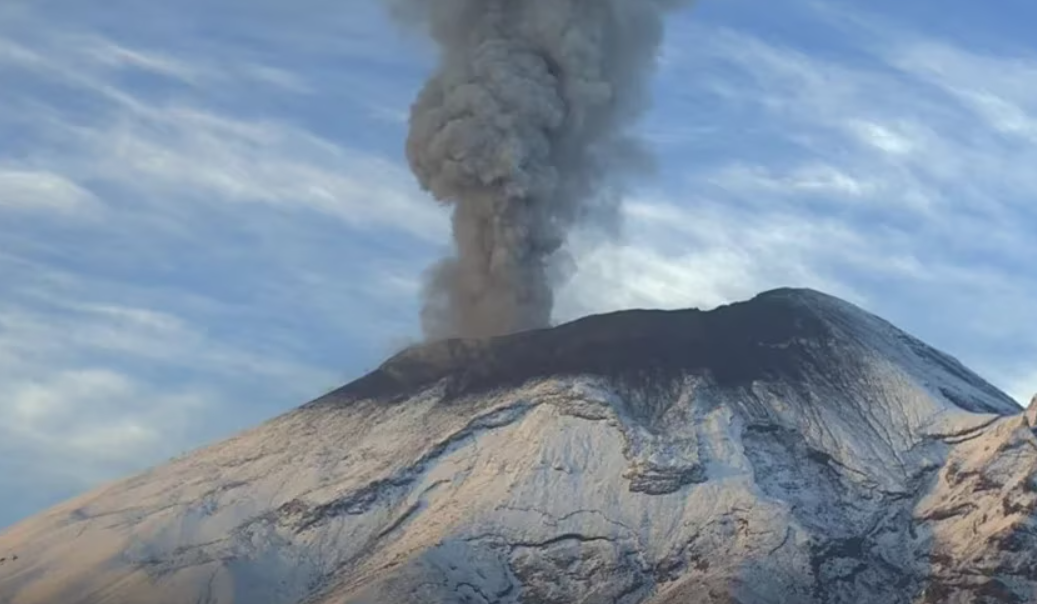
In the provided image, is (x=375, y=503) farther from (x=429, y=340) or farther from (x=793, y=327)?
(x=793, y=327)

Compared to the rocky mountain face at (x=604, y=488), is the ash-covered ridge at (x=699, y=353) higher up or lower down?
higher up

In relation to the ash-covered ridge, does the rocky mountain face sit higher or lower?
lower

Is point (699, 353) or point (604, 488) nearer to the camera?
point (604, 488)

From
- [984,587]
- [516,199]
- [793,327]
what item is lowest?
[984,587]

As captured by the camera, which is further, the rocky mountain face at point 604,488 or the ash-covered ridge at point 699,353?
the ash-covered ridge at point 699,353

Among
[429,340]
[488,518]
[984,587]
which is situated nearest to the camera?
[984,587]

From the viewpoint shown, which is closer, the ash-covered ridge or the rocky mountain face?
the rocky mountain face

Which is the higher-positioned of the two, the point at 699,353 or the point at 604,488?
the point at 699,353

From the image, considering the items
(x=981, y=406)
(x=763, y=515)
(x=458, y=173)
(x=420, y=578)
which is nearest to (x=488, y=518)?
(x=420, y=578)
